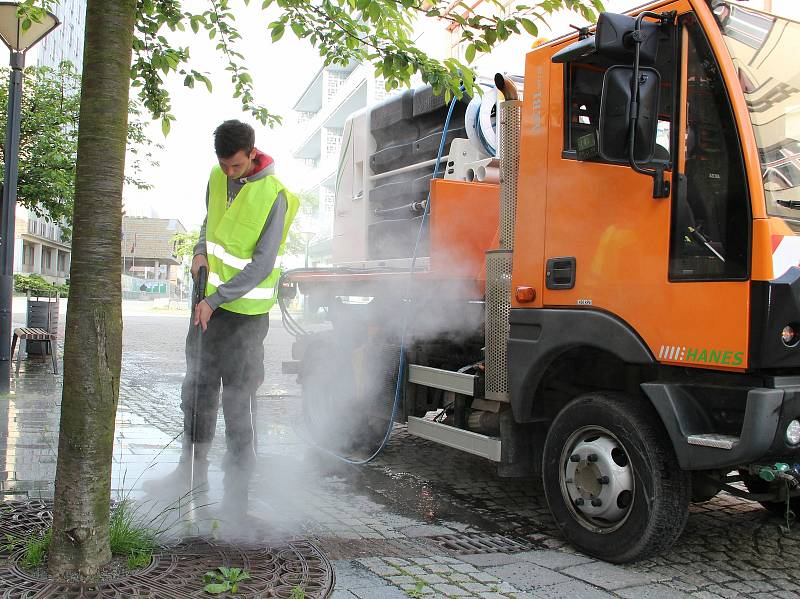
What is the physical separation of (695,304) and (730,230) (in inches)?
13.0

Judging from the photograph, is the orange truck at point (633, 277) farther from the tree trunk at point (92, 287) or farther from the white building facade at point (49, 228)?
the white building facade at point (49, 228)

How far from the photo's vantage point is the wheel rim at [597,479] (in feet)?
11.7

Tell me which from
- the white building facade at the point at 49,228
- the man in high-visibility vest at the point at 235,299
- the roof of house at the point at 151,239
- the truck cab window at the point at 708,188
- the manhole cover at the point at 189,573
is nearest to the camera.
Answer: the manhole cover at the point at 189,573

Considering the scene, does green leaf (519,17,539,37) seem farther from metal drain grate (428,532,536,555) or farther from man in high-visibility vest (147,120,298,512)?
metal drain grate (428,532,536,555)

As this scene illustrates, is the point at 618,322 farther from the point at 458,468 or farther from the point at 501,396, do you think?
the point at 458,468


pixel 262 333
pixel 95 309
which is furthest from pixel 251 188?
pixel 95 309

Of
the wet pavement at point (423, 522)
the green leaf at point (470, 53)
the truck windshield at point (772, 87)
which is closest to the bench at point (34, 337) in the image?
the wet pavement at point (423, 522)

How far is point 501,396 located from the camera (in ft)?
14.0

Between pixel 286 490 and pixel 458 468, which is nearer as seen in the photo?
pixel 286 490

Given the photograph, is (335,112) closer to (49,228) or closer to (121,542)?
(121,542)

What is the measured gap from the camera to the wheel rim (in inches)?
140

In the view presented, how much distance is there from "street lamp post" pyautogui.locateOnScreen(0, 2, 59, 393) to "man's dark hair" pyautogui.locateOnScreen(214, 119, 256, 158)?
439 cm

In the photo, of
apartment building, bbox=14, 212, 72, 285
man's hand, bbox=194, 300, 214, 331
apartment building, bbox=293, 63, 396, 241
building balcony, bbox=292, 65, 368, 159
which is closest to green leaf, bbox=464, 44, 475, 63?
man's hand, bbox=194, 300, 214, 331

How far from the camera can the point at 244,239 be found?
393 centimetres
